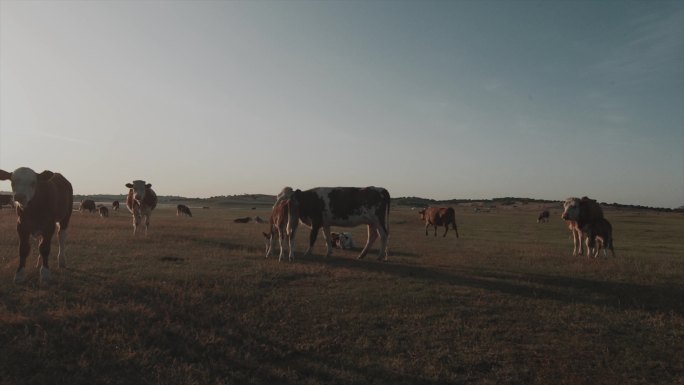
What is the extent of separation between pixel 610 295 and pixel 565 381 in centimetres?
532

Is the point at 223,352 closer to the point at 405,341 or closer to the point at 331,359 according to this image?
the point at 331,359

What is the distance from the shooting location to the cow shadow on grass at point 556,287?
9562mm

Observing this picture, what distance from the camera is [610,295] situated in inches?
400

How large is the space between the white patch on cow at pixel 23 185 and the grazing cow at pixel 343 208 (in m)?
7.91

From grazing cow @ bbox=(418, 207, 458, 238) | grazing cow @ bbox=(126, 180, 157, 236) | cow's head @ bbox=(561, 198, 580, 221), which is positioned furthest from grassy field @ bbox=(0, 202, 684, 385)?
grazing cow @ bbox=(418, 207, 458, 238)

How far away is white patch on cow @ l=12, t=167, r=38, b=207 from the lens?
9070mm

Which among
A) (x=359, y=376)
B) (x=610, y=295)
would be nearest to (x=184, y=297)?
(x=359, y=376)

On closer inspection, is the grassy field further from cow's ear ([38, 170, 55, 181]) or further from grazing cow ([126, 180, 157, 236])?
grazing cow ([126, 180, 157, 236])

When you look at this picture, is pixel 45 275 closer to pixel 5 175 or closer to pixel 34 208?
pixel 34 208

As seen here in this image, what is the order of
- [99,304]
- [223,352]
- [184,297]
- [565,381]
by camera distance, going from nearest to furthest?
[565,381] → [223,352] → [99,304] → [184,297]

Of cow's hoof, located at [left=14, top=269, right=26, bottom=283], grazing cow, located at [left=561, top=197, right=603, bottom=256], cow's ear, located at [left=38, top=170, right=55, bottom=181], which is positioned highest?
cow's ear, located at [left=38, top=170, right=55, bottom=181]

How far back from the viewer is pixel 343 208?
15.6 m

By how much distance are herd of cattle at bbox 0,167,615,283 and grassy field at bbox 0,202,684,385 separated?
126cm

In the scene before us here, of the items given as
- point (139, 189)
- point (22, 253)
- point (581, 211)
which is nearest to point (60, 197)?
point (22, 253)
